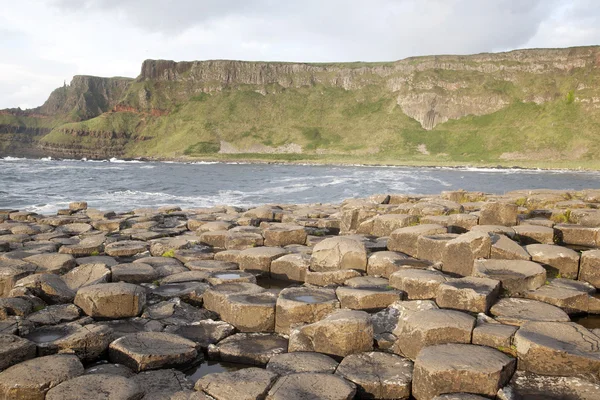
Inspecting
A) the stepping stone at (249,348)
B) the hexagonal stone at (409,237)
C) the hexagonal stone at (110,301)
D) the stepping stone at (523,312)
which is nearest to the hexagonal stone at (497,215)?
the hexagonal stone at (409,237)

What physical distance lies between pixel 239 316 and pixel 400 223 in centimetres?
595

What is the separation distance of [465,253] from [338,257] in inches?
90.4

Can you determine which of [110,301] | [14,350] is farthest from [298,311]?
[14,350]

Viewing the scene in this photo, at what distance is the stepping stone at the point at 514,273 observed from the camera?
7617mm

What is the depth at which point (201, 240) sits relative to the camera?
1238cm

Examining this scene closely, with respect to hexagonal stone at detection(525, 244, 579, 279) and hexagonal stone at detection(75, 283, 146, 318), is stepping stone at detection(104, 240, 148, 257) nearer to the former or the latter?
hexagonal stone at detection(75, 283, 146, 318)

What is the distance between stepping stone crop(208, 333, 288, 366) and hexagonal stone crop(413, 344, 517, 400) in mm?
1926

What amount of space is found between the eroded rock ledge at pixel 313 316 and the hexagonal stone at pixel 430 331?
2 cm

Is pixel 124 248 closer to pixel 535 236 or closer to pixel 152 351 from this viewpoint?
pixel 152 351

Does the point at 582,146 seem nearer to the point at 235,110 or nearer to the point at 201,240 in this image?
the point at 235,110

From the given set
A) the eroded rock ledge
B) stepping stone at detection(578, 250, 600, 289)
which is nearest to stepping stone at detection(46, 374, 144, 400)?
the eroded rock ledge

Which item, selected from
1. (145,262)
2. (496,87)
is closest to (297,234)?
(145,262)

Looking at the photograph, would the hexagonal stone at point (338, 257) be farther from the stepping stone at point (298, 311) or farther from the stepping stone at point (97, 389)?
the stepping stone at point (97, 389)

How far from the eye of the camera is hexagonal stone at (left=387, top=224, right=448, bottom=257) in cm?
992
